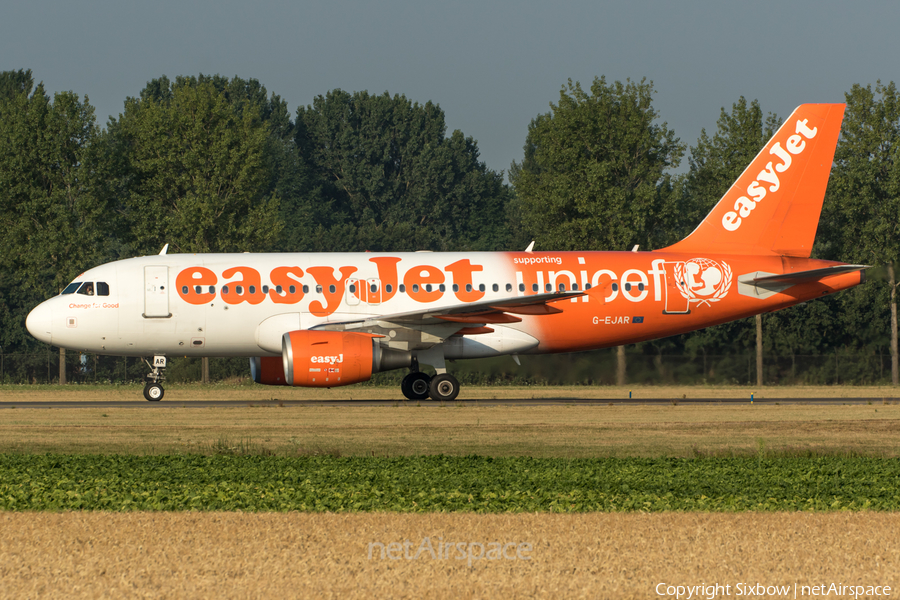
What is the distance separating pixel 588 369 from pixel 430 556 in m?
25.1

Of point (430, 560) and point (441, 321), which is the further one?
point (441, 321)

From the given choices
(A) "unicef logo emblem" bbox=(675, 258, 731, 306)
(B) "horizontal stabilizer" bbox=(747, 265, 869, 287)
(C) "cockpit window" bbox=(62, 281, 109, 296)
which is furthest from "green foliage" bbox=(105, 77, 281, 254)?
(B) "horizontal stabilizer" bbox=(747, 265, 869, 287)

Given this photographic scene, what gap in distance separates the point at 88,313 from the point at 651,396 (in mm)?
14479

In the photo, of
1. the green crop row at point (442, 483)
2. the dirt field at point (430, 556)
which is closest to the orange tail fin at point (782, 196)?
the green crop row at point (442, 483)

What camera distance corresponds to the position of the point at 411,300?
26.7 meters

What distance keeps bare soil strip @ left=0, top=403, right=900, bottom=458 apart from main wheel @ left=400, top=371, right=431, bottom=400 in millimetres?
2678

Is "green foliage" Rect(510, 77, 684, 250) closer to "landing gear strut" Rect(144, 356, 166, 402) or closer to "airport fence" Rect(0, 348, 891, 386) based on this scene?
"airport fence" Rect(0, 348, 891, 386)

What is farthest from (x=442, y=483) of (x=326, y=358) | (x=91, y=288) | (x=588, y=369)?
(x=588, y=369)

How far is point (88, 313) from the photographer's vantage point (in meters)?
26.6

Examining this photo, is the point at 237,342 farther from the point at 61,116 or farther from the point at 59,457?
the point at 61,116

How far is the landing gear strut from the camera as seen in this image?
1045 inches

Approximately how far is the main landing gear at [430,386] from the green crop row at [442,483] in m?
11.6

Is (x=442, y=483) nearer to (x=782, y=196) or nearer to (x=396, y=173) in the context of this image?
(x=782, y=196)

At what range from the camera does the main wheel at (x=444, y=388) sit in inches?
1033
